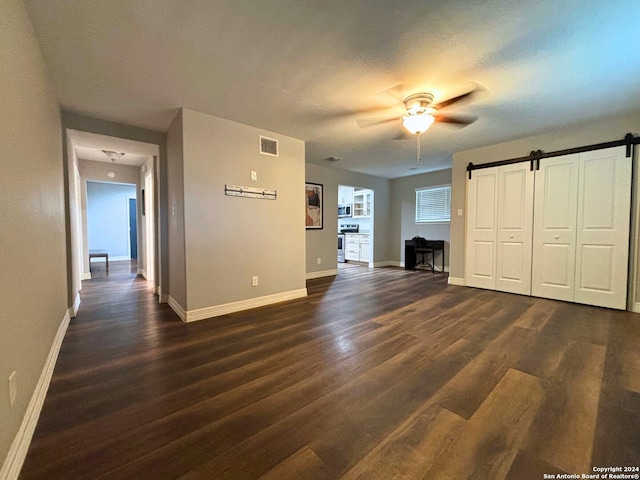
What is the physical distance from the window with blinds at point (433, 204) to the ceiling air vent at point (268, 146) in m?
4.52

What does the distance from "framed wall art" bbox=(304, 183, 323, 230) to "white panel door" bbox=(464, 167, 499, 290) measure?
9.49 feet

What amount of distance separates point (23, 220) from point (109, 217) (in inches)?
339

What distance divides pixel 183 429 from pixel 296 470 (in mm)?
658

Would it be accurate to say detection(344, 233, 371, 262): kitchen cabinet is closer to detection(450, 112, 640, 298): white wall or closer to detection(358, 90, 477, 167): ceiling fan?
detection(450, 112, 640, 298): white wall

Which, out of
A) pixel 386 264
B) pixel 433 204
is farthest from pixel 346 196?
pixel 433 204

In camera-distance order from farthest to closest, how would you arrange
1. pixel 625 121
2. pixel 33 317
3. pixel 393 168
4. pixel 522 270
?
pixel 393 168 < pixel 522 270 < pixel 625 121 < pixel 33 317

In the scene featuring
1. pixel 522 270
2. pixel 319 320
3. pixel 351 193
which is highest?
pixel 351 193

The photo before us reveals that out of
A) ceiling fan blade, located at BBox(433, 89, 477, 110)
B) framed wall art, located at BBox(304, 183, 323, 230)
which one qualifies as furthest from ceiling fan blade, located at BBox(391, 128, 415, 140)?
framed wall art, located at BBox(304, 183, 323, 230)

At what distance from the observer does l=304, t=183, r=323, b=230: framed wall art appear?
563 centimetres

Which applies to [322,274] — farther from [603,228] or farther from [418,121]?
[603,228]

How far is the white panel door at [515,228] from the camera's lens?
406cm

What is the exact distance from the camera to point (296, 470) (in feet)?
3.75

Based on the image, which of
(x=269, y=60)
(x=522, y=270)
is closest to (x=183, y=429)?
(x=269, y=60)

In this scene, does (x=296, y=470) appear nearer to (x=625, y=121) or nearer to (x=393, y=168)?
(x=625, y=121)
